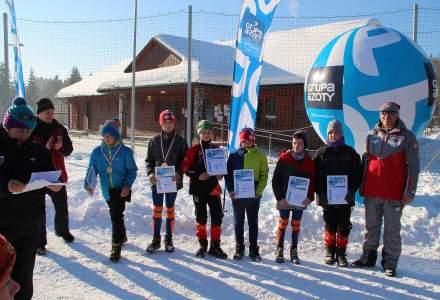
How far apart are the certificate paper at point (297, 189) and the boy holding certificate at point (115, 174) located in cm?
181

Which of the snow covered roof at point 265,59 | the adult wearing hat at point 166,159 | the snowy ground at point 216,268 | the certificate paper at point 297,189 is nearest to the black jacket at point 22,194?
the snowy ground at point 216,268

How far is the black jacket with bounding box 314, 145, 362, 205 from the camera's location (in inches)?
178

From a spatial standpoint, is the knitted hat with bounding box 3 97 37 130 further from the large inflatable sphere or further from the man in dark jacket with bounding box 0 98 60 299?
the large inflatable sphere

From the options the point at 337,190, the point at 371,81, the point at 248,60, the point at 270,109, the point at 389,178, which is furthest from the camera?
the point at 270,109

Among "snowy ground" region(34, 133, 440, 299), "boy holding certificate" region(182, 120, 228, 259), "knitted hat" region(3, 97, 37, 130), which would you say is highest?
"knitted hat" region(3, 97, 37, 130)

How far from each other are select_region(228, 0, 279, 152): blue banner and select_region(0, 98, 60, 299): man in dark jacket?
3.17 m

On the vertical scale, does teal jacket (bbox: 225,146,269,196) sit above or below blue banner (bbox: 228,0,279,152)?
below

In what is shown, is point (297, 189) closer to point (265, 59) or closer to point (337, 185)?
point (337, 185)

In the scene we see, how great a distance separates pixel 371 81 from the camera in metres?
6.04

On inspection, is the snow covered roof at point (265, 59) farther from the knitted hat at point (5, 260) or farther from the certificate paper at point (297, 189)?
the knitted hat at point (5, 260)

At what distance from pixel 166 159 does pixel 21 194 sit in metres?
2.05

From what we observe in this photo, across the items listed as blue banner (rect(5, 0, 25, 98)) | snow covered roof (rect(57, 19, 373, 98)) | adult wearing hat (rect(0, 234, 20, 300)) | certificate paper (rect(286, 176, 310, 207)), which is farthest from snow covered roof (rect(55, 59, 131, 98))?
adult wearing hat (rect(0, 234, 20, 300))

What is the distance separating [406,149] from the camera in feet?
13.9

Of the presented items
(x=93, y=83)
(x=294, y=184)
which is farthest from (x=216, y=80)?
(x=93, y=83)
